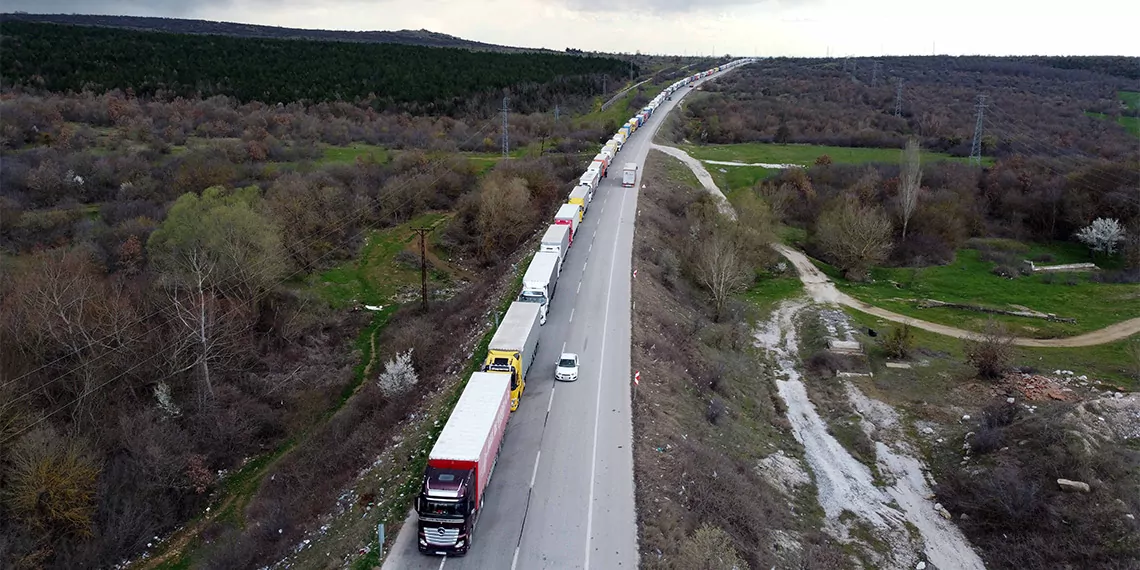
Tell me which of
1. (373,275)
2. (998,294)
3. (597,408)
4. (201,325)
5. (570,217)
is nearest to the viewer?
(597,408)

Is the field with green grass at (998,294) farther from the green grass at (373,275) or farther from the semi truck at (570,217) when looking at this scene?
the green grass at (373,275)

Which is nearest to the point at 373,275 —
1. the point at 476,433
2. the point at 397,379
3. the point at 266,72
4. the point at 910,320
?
the point at 397,379

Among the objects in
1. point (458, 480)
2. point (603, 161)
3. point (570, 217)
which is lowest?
point (458, 480)

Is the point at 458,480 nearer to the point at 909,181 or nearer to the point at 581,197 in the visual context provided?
the point at 581,197

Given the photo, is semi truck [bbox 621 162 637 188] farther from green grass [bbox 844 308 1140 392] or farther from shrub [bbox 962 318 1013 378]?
shrub [bbox 962 318 1013 378]

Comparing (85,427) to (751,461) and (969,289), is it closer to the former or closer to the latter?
(751,461)

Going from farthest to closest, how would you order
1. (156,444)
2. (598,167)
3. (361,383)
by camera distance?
(598,167)
(361,383)
(156,444)

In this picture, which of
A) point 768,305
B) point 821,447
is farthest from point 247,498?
point 768,305
